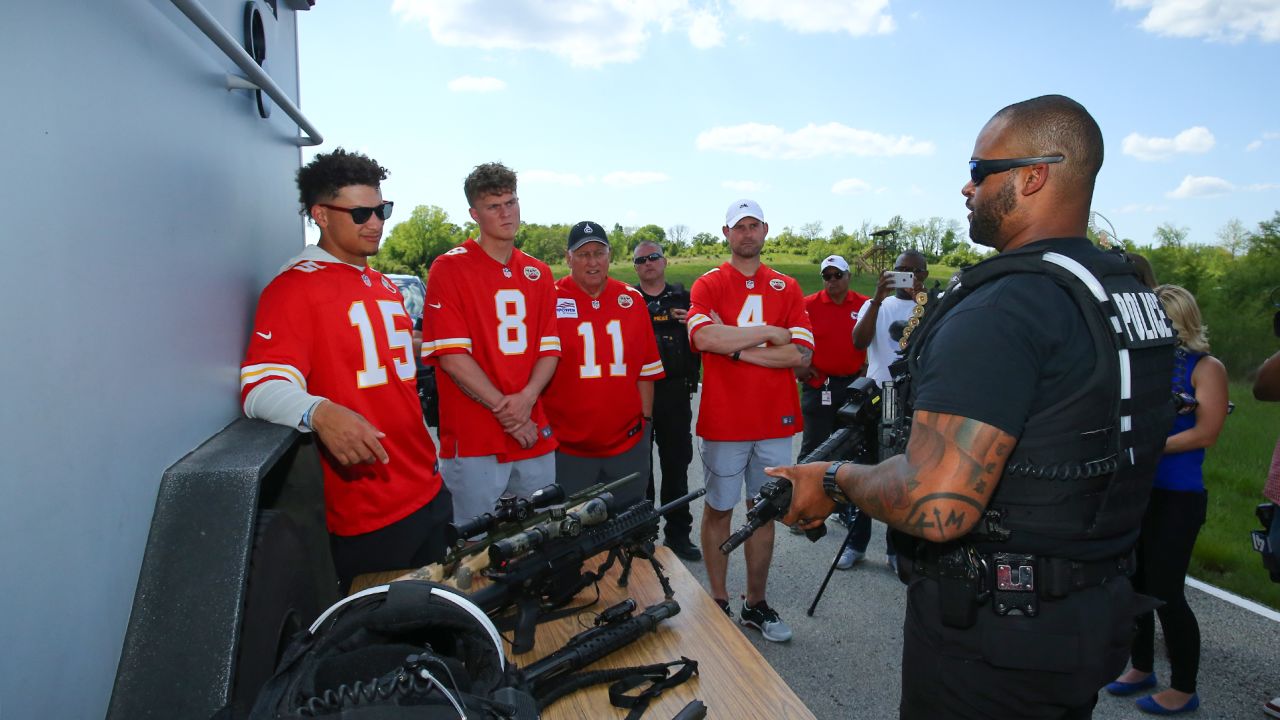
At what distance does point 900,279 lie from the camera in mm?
5109

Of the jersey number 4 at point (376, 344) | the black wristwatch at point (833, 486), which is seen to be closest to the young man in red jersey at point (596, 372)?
the jersey number 4 at point (376, 344)

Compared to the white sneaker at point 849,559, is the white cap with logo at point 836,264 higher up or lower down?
higher up

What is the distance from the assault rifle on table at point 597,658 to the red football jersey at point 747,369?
2231 mm

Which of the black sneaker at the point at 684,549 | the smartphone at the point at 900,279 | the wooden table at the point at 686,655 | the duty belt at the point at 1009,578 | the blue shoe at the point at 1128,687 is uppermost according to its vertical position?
the smartphone at the point at 900,279

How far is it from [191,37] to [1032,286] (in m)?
2.38

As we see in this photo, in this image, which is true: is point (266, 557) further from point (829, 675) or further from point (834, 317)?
point (834, 317)

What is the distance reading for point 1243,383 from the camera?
14.0m

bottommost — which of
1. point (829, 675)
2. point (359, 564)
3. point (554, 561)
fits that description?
point (829, 675)

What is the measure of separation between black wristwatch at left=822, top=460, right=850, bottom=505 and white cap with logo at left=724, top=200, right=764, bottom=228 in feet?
8.42

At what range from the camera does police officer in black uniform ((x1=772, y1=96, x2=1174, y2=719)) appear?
5.65 ft

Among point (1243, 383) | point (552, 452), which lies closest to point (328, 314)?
point (552, 452)

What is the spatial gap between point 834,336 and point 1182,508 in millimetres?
2918

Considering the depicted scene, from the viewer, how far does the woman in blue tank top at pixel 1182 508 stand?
10.8ft

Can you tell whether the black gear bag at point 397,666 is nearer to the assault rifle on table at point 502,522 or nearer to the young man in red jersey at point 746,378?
the assault rifle on table at point 502,522
